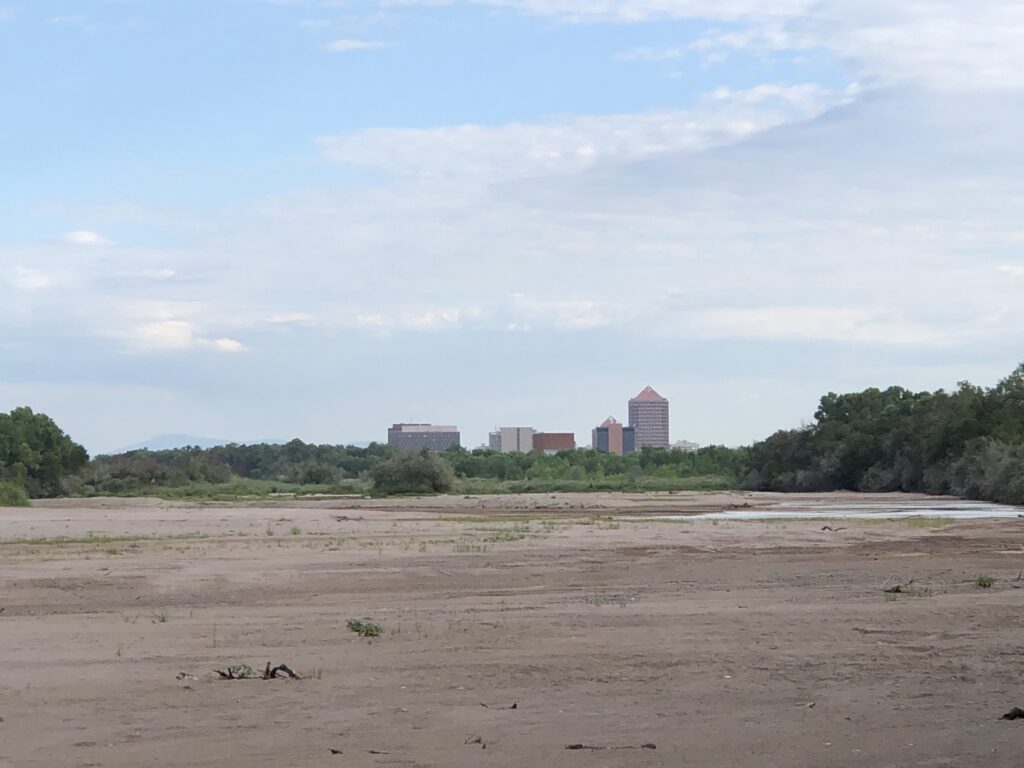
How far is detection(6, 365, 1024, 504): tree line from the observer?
75875 millimetres

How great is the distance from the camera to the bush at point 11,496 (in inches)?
2520

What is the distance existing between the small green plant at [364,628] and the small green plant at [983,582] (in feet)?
31.9

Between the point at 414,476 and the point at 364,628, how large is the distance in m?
75.7

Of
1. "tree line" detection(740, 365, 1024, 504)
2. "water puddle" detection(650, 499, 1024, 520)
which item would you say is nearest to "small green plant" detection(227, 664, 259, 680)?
"water puddle" detection(650, 499, 1024, 520)

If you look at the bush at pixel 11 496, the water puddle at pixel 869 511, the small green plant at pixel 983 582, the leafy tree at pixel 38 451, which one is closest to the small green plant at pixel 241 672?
the small green plant at pixel 983 582

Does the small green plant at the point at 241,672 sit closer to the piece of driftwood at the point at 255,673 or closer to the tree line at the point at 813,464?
the piece of driftwood at the point at 255,673

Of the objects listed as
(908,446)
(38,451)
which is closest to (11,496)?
(38,451)

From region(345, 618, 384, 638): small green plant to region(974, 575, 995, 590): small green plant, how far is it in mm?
9737

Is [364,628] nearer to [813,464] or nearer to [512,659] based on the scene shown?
[512,659]

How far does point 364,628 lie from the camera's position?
1538 cm

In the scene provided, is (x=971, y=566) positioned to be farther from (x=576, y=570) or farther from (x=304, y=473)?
(x=304, y=473)

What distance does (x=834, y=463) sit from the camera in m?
93.8

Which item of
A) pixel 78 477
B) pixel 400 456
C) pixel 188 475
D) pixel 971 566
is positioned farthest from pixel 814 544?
pixel 188 475

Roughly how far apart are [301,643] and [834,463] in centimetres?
8305
